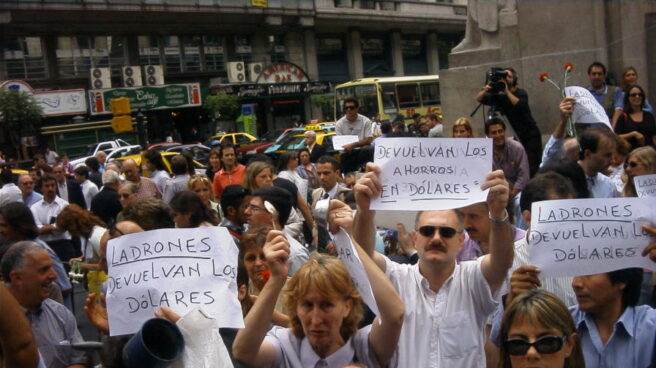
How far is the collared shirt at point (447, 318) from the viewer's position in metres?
3.09

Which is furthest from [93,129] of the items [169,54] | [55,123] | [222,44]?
[222,44]

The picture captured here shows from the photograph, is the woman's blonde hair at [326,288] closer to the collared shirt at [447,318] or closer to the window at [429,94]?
the collared shirt at [447,318]

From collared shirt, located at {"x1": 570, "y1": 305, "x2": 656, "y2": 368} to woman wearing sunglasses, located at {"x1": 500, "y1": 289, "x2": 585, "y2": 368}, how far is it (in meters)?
0.28

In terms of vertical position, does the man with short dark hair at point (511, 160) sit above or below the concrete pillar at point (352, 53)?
below

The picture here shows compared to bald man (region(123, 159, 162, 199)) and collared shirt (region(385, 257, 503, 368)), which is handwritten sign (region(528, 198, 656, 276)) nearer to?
collared shirt (region(385, 257, 503, 368))

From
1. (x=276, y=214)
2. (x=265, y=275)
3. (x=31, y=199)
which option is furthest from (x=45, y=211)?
(x=265, y=275)

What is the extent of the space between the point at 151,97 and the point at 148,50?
3130 millimetres

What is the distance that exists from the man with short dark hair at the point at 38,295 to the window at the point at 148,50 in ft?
119

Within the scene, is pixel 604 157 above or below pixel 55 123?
below

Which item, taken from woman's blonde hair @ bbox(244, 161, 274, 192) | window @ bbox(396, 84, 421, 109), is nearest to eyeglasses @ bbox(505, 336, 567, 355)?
woman's blonde hair @ bbox(244, 161, 274, 192)

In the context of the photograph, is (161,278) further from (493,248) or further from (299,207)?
(299,207)

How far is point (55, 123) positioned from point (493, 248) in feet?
113

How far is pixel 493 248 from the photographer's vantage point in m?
3.13

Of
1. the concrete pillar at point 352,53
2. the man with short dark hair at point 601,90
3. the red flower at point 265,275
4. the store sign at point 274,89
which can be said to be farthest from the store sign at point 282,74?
the red flower at point 265,275
